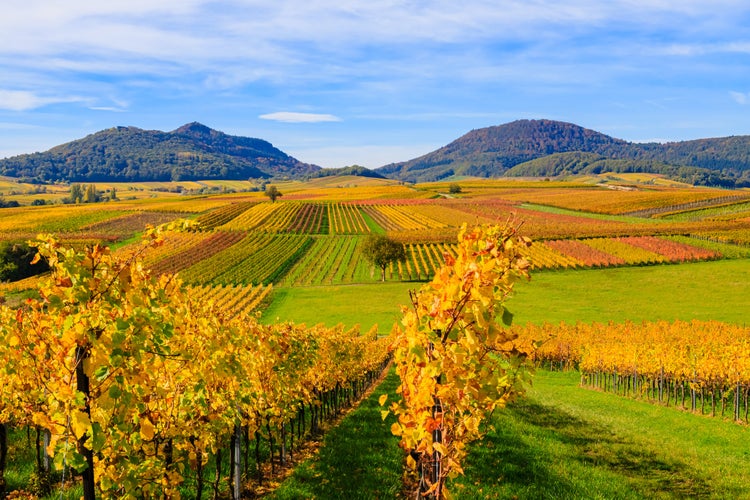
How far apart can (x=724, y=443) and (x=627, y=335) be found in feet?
66.6

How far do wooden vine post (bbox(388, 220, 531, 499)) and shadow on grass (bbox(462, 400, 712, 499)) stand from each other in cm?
516

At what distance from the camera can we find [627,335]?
1432 inches

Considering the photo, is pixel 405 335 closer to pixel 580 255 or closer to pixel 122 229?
pixel 580 255

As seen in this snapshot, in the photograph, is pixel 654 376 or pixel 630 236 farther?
pixel 630 236

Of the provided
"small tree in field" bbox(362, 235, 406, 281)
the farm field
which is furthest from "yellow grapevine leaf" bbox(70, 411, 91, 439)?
"small tree in field" bbox(362, 235, 406, 281)

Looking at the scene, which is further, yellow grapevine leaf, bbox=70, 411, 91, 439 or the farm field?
the farm field

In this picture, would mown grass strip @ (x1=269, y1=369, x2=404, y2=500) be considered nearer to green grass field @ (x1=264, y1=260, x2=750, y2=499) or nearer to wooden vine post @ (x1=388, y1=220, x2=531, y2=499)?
green grass field @ (x1=264, y1=260, x2=750, y2=499)

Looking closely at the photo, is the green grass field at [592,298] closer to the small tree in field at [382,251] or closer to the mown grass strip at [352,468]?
the small tree in field at [382,251]

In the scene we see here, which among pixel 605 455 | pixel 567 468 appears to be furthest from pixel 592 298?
pixel 567 468

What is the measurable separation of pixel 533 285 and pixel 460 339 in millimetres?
63590

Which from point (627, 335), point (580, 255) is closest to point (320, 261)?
point (580, 255)

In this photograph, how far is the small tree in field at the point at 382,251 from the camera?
68.5 meters

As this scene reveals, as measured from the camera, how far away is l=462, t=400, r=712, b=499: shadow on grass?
1076cm

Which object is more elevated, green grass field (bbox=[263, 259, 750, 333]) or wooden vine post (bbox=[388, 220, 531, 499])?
wooden vine post (bbox=[388, 220, 531, 499])
